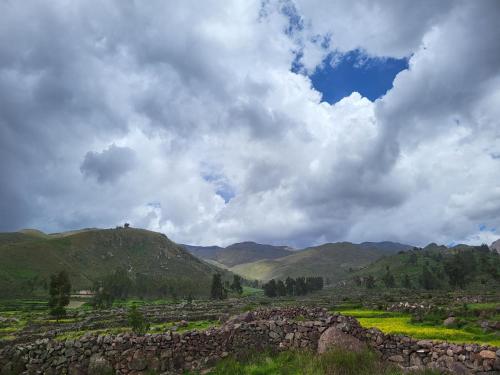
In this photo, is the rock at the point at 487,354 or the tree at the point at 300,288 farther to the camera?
the tree at the point at 300,288

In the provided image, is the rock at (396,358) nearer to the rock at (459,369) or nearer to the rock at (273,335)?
the rock at (459,369)

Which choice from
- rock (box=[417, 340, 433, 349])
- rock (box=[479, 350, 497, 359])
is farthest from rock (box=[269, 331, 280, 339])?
rock (box=[479, 350, 497, 359])

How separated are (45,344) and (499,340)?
91.8ft

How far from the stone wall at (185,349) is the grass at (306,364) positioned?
1011mm

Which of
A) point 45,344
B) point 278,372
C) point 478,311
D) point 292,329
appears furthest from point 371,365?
point 478,311

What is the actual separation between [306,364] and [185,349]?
6168 mm

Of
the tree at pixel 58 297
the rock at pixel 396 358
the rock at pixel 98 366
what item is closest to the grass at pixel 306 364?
the rock at pixel 396 358

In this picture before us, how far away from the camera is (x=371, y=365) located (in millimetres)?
14891

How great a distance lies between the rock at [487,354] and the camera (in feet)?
53.1

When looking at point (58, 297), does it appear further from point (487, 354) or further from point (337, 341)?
point (487, 354)

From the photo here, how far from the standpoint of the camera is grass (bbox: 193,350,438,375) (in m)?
14.4

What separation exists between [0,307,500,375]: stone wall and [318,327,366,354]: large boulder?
2.03 ft

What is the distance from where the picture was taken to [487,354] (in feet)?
53.5

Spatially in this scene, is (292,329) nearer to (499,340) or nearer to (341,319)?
(341,319)
